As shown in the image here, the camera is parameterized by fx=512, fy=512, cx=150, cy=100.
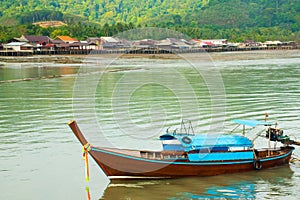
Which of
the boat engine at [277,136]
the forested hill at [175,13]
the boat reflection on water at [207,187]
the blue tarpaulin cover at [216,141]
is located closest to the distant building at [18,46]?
the forested hill at [175,13]

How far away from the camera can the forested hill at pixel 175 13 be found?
5389 inches

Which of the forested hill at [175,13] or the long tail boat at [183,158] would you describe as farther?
the forested hill at [175,13]

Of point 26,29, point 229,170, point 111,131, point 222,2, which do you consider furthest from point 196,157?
point 222,2

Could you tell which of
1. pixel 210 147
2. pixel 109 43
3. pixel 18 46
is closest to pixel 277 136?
pixel 210 147

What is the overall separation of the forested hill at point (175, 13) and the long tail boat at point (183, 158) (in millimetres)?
99385

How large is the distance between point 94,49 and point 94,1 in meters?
99.4

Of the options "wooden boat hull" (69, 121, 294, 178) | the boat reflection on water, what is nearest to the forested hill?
"wooden boat hull" (69, 121, 294, 178)

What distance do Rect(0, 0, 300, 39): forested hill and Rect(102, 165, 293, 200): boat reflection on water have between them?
9982 cm

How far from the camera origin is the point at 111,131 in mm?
20172

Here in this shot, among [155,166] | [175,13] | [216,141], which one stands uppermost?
[175,13]

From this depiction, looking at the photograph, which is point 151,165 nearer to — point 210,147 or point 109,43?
point 210,147

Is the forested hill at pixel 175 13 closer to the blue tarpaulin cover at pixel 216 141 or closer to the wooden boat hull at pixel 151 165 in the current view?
the blue tarpaulin cover at pixel 216 141

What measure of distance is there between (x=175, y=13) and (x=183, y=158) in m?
150

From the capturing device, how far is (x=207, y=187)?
46.3ft
